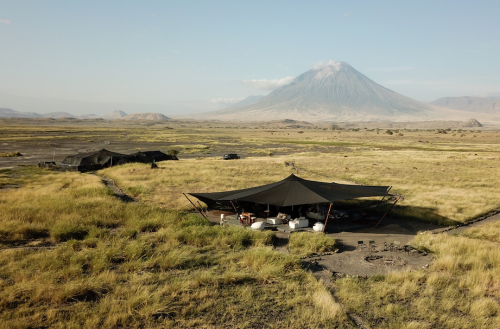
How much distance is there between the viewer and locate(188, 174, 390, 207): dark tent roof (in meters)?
16.8

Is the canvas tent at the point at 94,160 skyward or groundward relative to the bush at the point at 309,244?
skyward

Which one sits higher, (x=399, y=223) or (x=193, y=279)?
(x=193, y=279)

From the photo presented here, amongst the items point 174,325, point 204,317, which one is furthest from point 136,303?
point 204,317

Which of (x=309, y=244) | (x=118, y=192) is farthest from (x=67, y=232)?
(x=118, y=192)

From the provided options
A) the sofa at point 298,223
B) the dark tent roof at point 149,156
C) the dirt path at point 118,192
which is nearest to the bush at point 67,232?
the dirt path at point 118,192

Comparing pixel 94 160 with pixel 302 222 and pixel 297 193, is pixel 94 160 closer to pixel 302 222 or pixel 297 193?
pixel 297 193

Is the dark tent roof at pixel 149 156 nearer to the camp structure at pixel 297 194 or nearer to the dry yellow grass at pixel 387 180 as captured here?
the dry yellow grass at pixel 387 180

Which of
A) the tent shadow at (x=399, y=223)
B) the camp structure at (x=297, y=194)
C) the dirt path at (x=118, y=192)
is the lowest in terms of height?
the dirt path at (x=118, y=192)

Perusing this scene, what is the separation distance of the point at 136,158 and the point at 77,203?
27.0 m

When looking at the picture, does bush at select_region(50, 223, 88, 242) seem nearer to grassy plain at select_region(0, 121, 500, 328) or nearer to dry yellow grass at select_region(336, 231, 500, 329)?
grassy plain at select_region(0, 121, 500, 328)

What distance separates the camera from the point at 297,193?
17438mm

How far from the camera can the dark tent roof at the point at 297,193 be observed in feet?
55.3

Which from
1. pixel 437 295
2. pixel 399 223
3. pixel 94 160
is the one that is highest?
pixel 94 160

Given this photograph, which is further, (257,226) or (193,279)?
(257,226)
